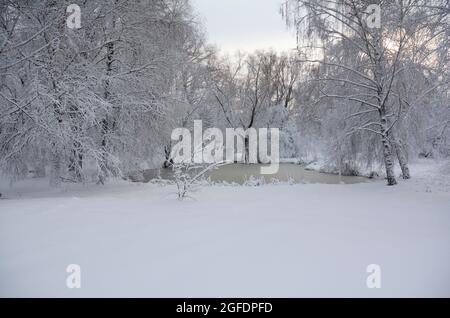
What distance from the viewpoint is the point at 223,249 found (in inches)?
153

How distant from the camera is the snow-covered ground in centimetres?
301

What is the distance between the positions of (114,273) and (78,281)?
315 mm

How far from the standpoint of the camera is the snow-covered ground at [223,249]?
301cm

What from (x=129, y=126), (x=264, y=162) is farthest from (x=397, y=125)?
(x=264, y=162)

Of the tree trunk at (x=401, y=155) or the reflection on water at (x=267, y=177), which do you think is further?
the reflection on water at (x=267, y=177)

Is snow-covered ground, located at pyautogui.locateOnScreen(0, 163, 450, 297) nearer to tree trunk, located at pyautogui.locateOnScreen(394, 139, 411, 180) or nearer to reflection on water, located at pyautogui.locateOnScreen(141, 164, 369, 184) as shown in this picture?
tree trunk, located at pyautogui.locateOnScreen(394, 139, 411, 180)
